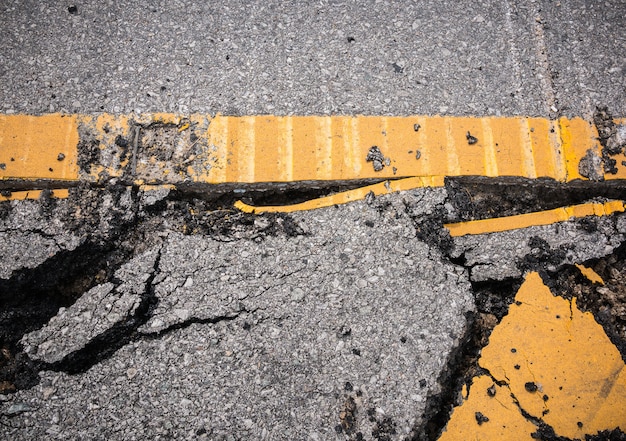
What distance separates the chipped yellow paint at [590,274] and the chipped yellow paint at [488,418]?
0.67 m

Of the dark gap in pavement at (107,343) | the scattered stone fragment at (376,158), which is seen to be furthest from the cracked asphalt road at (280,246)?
the scattered stone fragment at (376,158)

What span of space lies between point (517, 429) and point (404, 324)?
2.04 feet

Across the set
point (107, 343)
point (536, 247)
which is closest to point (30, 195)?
point (107, 343)

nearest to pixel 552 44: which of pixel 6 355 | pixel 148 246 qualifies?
pixel 148 246

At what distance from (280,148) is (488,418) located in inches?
60.6

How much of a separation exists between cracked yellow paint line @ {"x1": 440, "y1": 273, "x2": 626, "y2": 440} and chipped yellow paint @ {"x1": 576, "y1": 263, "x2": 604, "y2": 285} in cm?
16

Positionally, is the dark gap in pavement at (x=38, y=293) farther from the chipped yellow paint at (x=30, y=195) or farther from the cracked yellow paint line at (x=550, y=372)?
the cracked yellow paint line at (x=550, y=372)

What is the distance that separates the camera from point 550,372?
2.16 meters

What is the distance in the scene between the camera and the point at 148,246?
90.9 inches

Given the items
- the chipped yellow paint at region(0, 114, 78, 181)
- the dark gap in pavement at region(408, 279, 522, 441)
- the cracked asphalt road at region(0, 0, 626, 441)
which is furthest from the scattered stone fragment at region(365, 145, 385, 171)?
the chipped yellow paint at region(0, 114, 78, 181)

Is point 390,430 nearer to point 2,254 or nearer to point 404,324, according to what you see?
point 404,324

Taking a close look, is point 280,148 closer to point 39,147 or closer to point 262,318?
point 262,318

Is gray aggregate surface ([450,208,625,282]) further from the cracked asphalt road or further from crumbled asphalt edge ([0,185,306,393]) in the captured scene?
crumbled asphalt edge ([0,185,306,393])

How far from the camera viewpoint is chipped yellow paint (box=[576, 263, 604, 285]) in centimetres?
233
